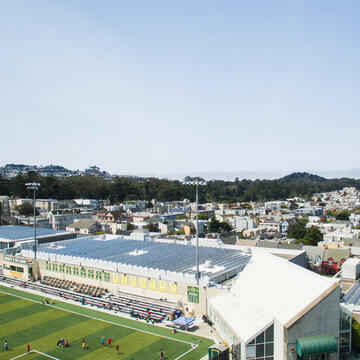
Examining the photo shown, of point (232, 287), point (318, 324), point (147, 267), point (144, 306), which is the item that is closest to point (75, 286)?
point (147, 267)

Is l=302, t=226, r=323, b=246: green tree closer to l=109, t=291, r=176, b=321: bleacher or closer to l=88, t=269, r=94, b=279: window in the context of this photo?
l=109, t=291, r=176, b=321: bleacher

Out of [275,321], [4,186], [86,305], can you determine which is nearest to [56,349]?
[86,305]

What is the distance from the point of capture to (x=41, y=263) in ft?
184

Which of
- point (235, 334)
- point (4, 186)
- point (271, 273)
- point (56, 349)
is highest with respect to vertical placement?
point (4, 186)

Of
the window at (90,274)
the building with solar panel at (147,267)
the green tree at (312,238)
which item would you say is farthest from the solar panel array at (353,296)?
the green tree at (312,238)

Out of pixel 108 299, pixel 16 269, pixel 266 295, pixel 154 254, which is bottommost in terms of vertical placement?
pixel 108 299

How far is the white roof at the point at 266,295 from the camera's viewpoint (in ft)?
91.5

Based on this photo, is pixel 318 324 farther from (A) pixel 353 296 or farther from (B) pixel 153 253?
(B) pixel 153 253

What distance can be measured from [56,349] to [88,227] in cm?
7395

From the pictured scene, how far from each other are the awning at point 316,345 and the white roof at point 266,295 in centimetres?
189

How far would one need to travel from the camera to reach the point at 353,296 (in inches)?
1501

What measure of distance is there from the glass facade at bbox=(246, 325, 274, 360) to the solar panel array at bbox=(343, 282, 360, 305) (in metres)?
12.8

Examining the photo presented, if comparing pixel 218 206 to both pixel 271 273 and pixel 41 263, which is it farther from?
pixel 271 273

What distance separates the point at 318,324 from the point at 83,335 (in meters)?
21.5
